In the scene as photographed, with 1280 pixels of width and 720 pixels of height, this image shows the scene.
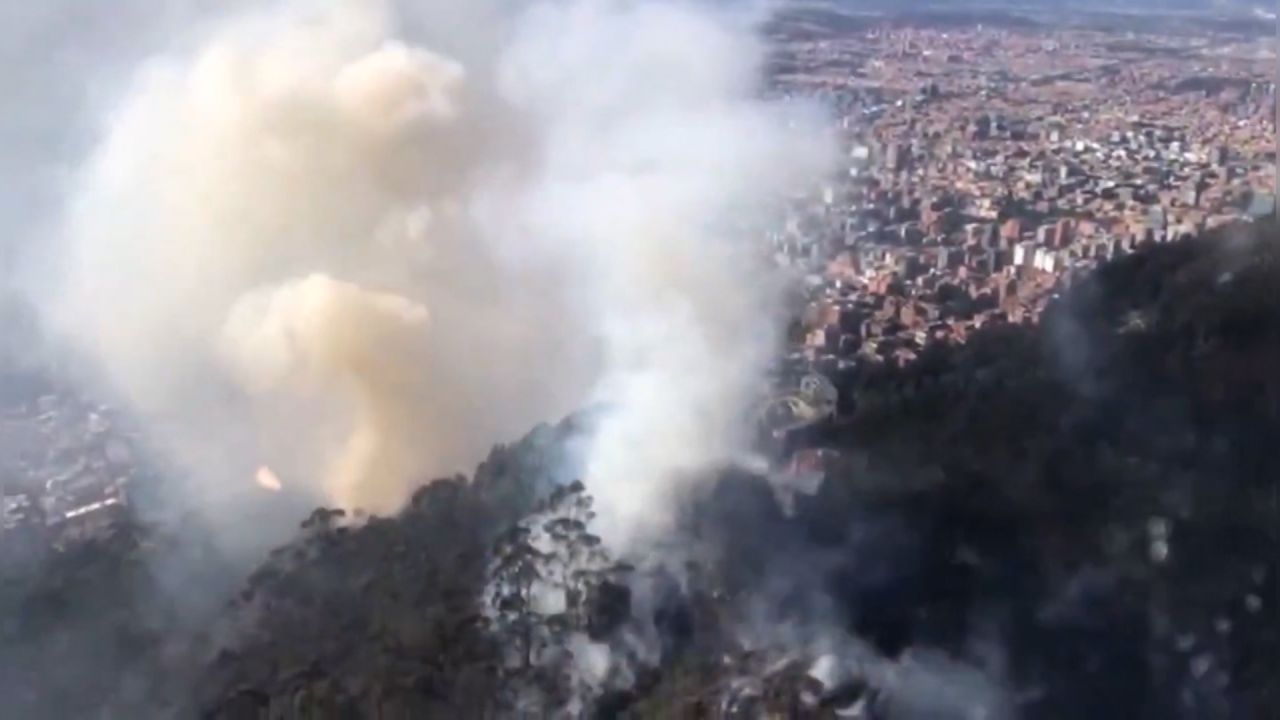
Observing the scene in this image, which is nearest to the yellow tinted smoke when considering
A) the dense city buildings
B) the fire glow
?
the fire glow

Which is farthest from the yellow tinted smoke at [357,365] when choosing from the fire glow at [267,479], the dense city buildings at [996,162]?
the dense city buildings at [996,162]

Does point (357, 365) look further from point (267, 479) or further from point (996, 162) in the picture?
point (996, 162)

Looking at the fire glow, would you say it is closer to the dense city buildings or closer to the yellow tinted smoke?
the yellow tinted smoke

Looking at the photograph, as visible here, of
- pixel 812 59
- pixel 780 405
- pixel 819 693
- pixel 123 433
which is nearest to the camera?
pixel 819 693

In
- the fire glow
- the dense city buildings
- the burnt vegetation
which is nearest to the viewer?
the burnt vegetation

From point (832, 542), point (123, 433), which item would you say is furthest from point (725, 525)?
point (123, 433)

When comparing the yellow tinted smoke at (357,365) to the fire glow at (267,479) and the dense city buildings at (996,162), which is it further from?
the dense city buildings at (996,162)

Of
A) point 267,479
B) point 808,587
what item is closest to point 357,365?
point 267,479

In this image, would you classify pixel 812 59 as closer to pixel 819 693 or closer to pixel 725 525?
pixel 725 525
